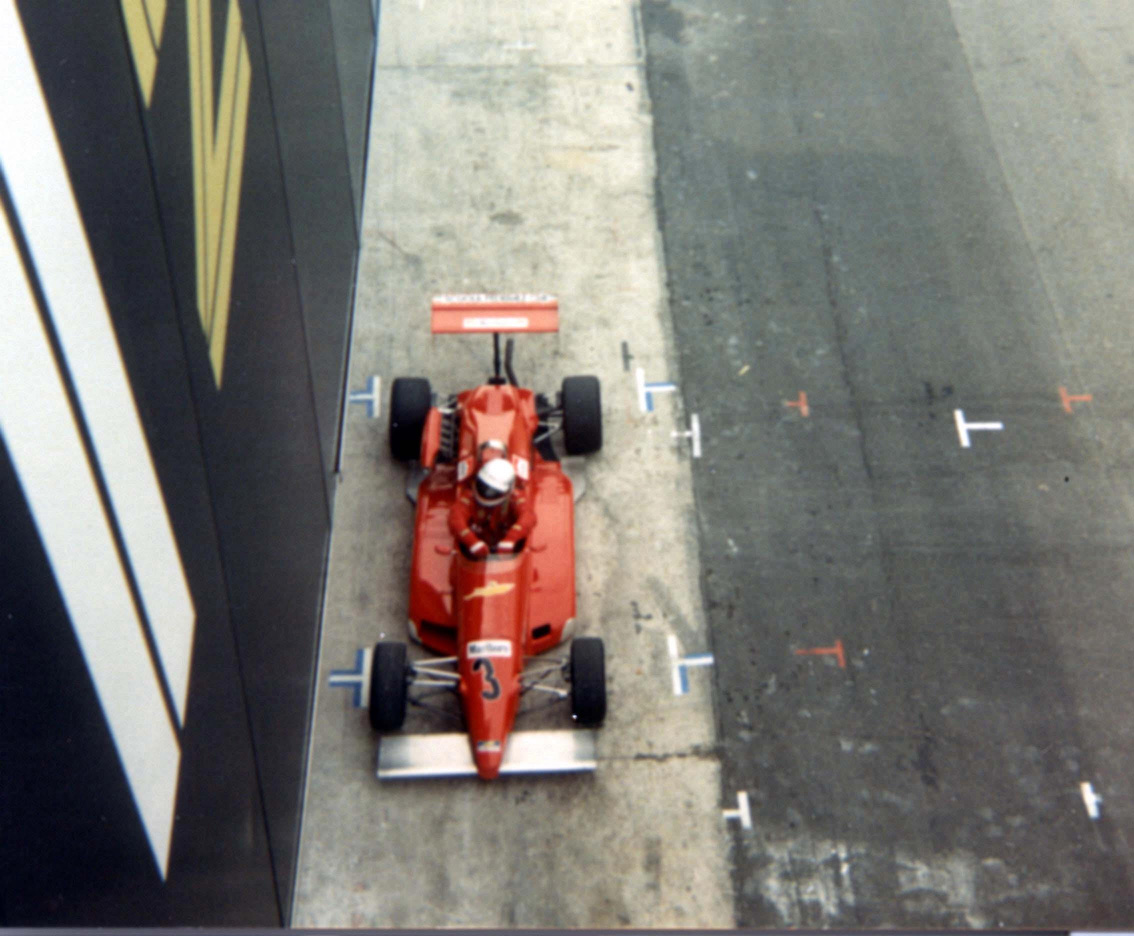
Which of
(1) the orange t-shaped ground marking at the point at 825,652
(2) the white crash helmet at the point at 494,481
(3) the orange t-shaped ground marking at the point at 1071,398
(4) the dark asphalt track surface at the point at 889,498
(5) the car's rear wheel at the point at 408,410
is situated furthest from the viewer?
(3) the orange t-shaped ground marking at the point at 1071,398

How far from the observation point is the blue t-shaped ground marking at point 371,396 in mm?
8977

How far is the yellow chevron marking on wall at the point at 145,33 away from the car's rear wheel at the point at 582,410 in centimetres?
411

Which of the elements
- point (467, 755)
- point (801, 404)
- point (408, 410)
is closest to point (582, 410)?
point (408, 410)

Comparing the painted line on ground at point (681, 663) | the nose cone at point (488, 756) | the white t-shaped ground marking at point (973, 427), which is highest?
the white t-shaped ground marking at point (973, 427)

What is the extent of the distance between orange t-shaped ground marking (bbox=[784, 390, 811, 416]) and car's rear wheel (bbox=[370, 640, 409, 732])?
3.46 metres

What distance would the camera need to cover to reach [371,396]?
29.7ft

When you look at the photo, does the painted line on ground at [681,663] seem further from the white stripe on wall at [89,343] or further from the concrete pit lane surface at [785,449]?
the white stripe on wall at [89,343]

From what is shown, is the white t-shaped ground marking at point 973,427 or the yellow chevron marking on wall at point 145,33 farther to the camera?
the white t-shaped ground marking at point 973,427

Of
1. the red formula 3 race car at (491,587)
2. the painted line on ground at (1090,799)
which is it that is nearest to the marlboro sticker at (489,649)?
the red formula 3 race car at (491,587)

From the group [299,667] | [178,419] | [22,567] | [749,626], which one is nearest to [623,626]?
[749,626]

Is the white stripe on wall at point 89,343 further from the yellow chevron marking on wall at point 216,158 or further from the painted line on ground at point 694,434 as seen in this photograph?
the painted line on ground at point 694,434

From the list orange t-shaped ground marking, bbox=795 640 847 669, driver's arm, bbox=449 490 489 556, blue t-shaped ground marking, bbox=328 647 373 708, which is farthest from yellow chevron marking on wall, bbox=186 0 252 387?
orange t-shaped ground marking, bbox=795 640 847 669

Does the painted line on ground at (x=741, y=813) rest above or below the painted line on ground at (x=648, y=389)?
below

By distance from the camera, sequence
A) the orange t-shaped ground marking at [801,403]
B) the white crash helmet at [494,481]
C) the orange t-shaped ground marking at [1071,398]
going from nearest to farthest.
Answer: the white crash helmet at [494,481] < the orange t-shaped ground marking at [801,403] < the orange t-shaped ground marking at [1071,398]
